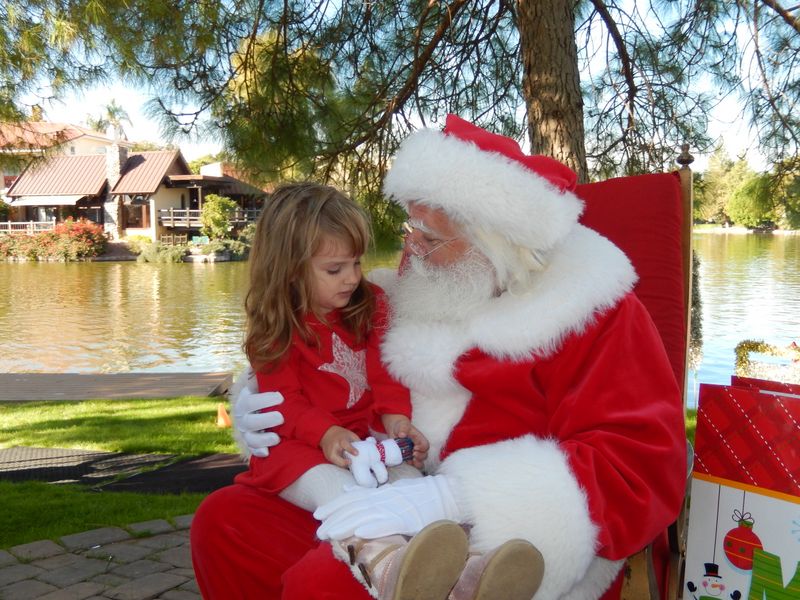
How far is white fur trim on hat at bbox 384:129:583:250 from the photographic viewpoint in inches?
63.3

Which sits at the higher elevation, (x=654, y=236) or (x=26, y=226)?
(x=26, y=226)

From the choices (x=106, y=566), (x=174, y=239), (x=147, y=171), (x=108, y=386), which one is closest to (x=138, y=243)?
(x=174, y=239)

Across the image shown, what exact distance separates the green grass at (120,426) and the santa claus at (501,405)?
2.93 meters

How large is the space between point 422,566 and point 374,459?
47cm

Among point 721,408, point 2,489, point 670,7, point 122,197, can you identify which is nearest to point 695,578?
point 721,408

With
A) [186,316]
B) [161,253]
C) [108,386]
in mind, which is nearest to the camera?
[108,386]

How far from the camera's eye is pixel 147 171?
34812 millimetres

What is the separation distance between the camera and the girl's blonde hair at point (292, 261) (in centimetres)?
187

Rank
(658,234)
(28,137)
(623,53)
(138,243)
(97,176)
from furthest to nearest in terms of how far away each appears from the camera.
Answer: (97,176)
(138,243)
(28,137)
(623,53)
(658,234)

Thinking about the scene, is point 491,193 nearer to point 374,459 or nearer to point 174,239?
point 374,459

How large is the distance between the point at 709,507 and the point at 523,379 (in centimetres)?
52

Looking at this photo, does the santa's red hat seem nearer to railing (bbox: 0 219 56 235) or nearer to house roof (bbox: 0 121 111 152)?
house roof (bbox: 0 121 111 152)

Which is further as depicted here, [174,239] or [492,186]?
[174,239]

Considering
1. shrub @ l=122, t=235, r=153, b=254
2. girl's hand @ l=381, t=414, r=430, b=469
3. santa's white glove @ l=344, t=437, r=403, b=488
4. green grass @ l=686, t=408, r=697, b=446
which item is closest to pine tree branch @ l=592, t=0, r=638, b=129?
green grass @ l=686, t=408, r=697, b=446
